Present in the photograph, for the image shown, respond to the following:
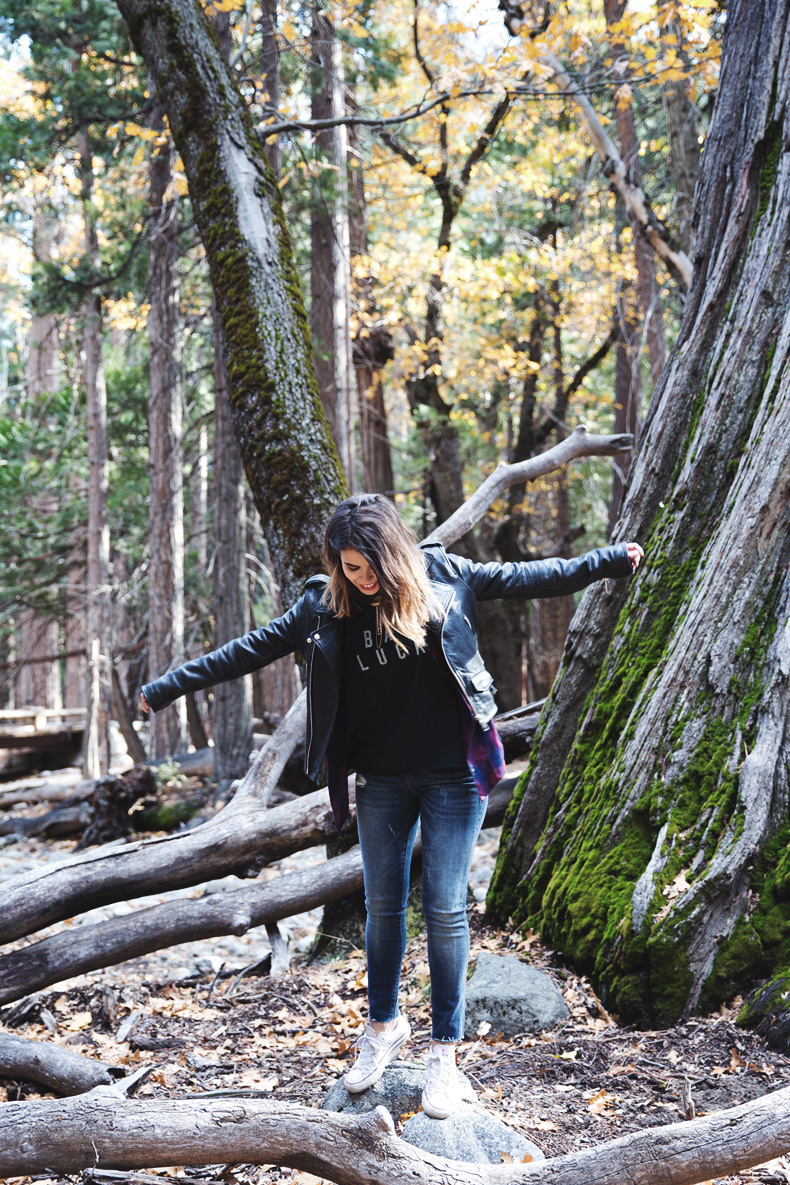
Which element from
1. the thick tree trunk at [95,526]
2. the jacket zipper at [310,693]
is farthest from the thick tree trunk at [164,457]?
the jacket zipper at [310,693]

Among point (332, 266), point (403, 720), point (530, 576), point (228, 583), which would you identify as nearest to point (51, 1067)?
point (403, 720)

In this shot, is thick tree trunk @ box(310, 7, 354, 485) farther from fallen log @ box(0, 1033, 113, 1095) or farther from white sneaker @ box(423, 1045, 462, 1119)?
white sneaker @ box(423, 1045, 462, 1119)

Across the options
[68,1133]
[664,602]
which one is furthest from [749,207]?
[68,1133]

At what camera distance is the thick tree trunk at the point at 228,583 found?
35.2 ft

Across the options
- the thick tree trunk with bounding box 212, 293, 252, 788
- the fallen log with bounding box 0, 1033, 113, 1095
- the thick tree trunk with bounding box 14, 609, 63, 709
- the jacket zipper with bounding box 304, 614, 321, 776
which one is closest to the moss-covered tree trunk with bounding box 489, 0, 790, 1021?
the jacket zipper with bounding box 304, 614, 321, 776

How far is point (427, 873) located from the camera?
315 centimetres

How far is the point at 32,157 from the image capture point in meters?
12.2

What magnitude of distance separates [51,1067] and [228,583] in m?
7.58

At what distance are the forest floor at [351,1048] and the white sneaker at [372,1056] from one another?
0.33 meters

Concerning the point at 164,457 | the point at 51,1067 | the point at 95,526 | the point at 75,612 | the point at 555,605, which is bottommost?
the point at 51,1067

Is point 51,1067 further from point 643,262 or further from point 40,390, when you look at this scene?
point 40,390

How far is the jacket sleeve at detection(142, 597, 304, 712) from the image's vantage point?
3.35m

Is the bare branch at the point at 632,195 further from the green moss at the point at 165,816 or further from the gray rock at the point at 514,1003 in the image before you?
the green moss at the point at 165,816

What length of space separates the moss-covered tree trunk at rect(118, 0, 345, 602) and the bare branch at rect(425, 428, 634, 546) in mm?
777
